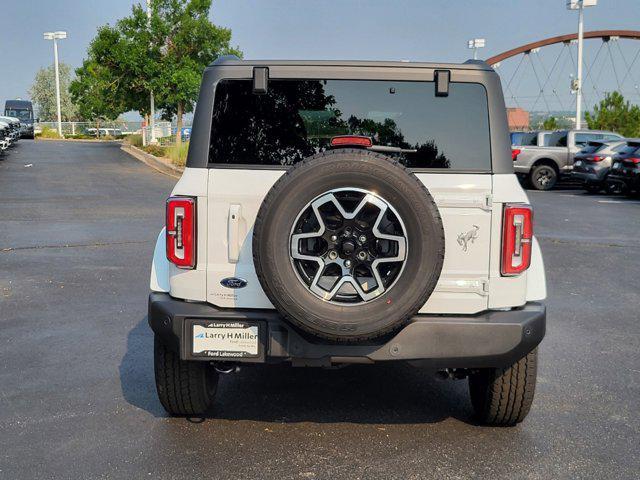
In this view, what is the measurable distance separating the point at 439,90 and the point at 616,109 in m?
38.5

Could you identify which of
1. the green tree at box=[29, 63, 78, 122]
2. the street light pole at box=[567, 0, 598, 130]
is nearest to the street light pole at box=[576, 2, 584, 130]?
the street light pole at box=[567, 0, 598, 130]

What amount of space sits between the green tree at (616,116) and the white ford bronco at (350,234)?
1457 inches

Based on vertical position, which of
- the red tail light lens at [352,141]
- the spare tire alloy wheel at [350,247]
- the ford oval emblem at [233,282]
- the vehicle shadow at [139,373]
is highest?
the red tail light lens at [352,141]

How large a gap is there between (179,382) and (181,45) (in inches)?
1394

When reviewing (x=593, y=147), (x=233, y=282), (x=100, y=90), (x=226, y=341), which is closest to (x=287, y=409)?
(x=226, y=341)

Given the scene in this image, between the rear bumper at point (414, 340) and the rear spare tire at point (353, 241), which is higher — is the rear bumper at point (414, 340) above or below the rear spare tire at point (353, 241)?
below

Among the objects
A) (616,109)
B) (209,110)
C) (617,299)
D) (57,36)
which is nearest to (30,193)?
(617,299)

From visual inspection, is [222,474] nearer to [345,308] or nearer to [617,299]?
[345,308]

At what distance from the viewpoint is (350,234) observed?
12.5 ft

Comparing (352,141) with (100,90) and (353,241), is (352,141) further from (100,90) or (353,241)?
(100,90)

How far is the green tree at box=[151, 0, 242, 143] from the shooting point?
37.5 meters

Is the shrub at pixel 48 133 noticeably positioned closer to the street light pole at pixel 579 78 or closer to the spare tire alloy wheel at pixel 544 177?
the street light pole at pixel 579 78

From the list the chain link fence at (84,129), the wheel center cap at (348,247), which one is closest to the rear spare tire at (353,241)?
the wheel center cap at (348,247)

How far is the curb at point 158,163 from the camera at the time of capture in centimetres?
2647
